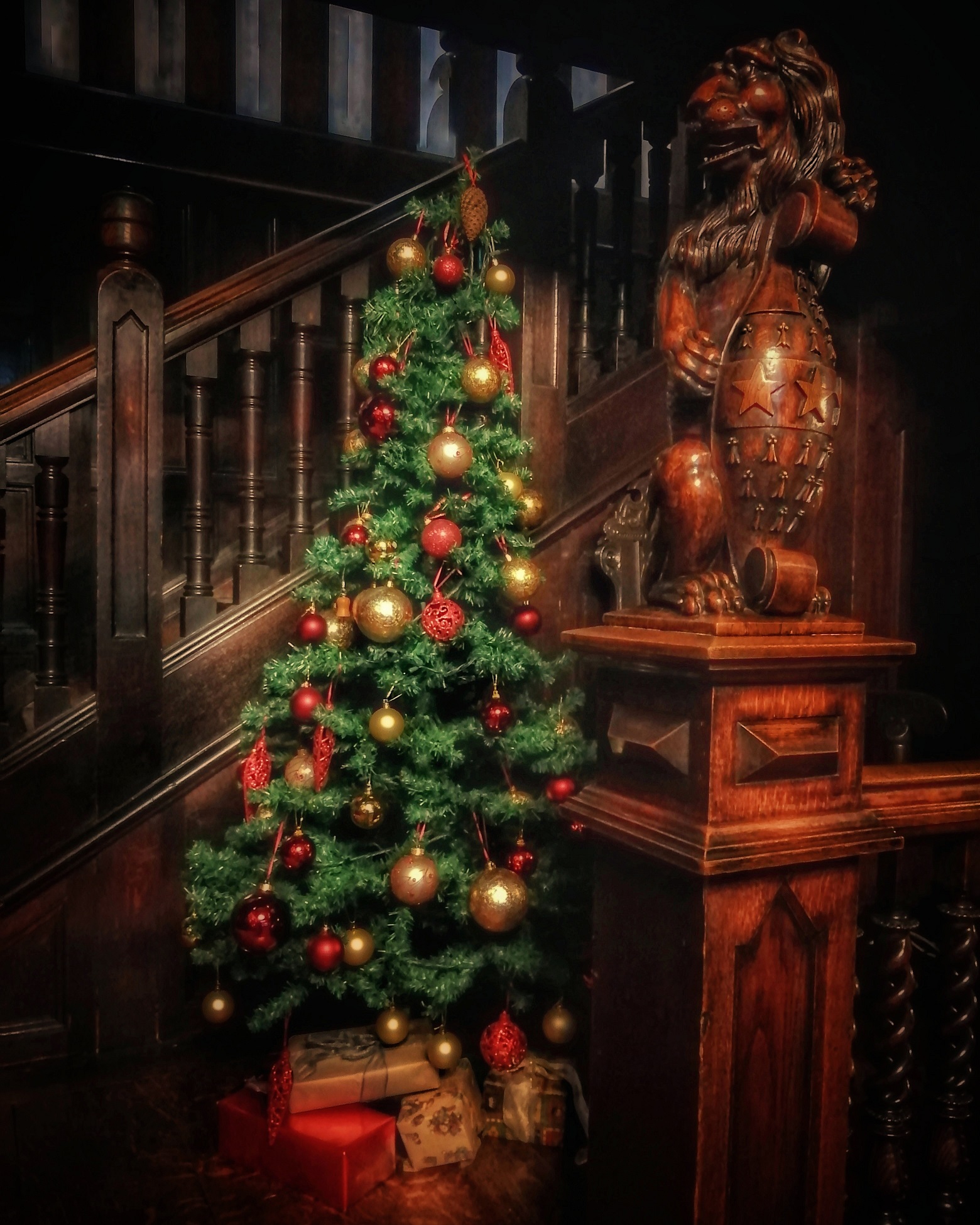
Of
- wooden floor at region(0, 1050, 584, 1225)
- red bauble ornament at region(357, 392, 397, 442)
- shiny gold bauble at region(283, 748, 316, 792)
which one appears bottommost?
wooden floor at region(0, 1050, 584, 1225)

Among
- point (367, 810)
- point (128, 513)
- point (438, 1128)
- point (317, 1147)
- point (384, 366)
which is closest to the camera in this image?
point (317, 1147)

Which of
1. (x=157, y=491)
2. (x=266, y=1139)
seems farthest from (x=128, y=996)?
(x=157, y=491)

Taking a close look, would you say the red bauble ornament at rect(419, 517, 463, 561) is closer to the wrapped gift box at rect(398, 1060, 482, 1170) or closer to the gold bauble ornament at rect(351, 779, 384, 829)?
the gold bauble ornament at rect(351, 779, 384, 829)

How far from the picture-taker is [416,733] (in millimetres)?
1813

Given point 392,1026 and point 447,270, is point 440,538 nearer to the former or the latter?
point 447,270

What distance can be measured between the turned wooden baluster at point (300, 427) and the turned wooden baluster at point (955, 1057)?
1.50m

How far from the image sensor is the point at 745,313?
1.25m

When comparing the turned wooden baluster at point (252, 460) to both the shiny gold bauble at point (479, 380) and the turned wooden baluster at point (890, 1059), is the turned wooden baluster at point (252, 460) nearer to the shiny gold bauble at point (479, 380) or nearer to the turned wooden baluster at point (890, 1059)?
the shiny gold bauble at point (479, 380)

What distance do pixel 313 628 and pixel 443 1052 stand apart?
0.85 metres

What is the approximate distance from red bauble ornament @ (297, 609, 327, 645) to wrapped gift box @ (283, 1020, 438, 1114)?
782 millimetres

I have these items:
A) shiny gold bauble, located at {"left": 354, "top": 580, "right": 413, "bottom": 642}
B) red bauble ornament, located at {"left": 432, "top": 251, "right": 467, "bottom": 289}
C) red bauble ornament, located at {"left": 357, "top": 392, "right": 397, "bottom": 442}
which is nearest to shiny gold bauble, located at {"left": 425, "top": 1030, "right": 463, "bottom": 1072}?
shiny gold bauble, located at {"left": 354, "top": 580, "right": 413, "bottom": 642}

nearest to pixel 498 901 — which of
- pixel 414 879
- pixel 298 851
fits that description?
pixel 414 879

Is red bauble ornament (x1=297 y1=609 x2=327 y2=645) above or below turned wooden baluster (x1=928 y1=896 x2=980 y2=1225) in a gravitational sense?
above

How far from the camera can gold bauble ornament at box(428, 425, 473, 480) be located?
1.83 metres
